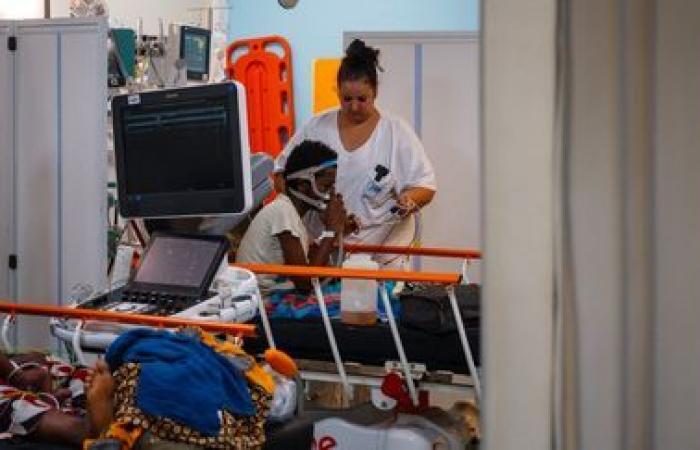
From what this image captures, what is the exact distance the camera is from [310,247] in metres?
4.06

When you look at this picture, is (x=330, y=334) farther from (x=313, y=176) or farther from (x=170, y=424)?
(x=170, y=424)

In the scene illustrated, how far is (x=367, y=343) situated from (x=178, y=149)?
940 millimetres

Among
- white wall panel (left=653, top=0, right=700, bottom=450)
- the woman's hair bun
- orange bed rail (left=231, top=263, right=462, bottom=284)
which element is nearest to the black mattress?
orange bed rail (left=231, top=263, right=462, bottom=284)

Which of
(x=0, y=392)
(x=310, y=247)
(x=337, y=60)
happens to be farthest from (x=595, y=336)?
(x=337, y=60)

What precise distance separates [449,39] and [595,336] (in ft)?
→ 13.1

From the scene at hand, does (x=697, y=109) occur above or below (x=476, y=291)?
above

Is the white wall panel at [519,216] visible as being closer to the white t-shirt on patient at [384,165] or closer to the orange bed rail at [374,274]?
the orange bed rail at [374,274]

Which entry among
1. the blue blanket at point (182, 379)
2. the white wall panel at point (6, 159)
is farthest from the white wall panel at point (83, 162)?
the blue blanket at point (182, 379)

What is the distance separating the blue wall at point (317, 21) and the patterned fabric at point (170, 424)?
219 inches

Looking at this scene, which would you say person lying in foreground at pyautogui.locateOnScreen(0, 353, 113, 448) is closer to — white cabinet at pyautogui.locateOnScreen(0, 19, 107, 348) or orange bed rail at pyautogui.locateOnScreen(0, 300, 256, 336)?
orange bed rail at pyautogui.locateOnScreen(0, 300, 256, 336)

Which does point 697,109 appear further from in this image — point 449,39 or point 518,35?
point 449,39

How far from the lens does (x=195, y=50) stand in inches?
242

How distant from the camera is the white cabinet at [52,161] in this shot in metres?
4.40

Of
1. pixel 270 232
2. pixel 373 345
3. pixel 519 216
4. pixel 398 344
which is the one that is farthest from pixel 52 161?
pixel 519 216
